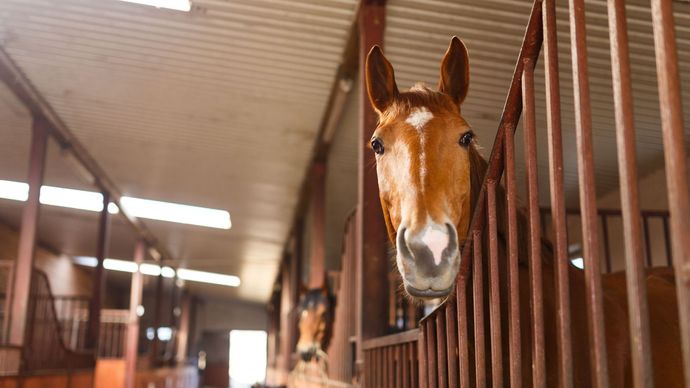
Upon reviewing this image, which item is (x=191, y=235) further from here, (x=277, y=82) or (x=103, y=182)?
(x=277, y=82)

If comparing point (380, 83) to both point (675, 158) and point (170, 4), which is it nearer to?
point (675, 158)

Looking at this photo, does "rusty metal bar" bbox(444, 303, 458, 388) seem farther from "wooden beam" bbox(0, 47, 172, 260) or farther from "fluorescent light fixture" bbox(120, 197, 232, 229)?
"fluorescent light fixture" bbox(120, 197, 232, 229)

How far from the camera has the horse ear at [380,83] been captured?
84.4 inches

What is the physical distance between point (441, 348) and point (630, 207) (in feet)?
3.55

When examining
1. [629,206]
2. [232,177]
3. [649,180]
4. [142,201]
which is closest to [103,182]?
[142,201]

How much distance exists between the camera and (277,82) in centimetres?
574

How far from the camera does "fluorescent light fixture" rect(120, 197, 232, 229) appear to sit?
1041cm

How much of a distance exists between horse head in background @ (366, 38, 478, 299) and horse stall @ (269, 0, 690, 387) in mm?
16

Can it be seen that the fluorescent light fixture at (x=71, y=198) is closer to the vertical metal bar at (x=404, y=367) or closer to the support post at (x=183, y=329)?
the vertical metal bar at (x=404, y=367)

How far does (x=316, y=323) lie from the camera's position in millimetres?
6398

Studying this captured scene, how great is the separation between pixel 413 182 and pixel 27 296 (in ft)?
19.8

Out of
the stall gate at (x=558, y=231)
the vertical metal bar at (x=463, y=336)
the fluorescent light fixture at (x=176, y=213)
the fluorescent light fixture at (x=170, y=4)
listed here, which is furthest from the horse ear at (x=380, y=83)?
the fluorescent light fixture at (x=176, y=213)

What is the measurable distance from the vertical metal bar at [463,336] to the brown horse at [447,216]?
9cm

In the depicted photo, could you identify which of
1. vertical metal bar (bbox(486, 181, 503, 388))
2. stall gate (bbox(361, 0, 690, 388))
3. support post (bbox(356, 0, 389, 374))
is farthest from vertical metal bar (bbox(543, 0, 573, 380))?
support post (bbox(356, 0, 389, 374))
